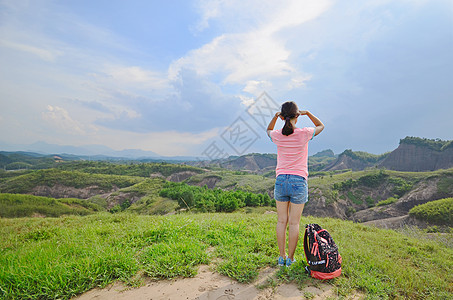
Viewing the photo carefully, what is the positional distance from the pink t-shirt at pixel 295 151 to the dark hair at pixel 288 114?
10cm

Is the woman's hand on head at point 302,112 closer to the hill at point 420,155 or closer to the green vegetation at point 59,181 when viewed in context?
the green vegetation at point 59,181

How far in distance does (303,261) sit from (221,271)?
5.08 ft

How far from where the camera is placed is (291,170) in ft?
10.8

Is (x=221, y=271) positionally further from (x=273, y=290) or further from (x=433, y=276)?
(x=433, y=276)

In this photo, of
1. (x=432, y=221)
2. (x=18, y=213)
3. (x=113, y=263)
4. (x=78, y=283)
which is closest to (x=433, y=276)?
(x=113, y=263)

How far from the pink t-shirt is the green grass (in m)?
1.73

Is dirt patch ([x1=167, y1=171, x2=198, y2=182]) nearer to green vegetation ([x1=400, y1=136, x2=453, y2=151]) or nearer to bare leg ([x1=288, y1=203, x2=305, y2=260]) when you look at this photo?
bare leg ([x1=288, y1=203, x2=305, y2=260])

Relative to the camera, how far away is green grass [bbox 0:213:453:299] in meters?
2.93

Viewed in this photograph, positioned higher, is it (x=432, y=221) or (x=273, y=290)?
(x=273, y=290)

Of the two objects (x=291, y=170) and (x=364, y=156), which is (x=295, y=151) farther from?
(x=364, y=156)

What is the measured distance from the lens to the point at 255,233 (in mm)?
5000

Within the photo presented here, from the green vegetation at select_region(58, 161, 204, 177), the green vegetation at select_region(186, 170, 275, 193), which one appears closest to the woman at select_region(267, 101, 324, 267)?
the green vegetation at select_region(186, 170, 275, 193)

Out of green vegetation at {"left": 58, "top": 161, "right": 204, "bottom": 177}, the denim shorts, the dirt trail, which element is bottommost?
green vegetation at {"left": 58, "top": 161, "right": 204, "bottom": 177}

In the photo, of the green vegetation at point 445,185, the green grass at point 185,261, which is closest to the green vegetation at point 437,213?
the green vegetation at point 445,185
